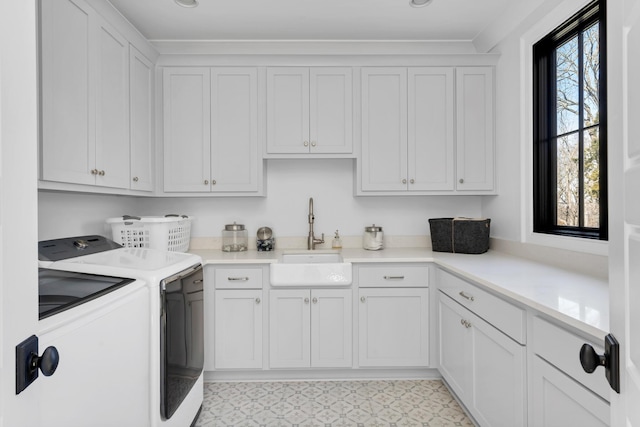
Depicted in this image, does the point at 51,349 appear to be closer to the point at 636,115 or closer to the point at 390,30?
the point at 636,115

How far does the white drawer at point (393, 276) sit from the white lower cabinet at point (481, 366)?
0.58 feet

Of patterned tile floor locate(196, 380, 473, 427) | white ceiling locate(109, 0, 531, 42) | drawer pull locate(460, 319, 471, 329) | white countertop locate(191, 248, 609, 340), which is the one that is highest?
white ceiling locate(109, 0, 531, 42)

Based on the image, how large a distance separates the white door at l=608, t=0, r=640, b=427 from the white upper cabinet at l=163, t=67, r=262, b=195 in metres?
2.23

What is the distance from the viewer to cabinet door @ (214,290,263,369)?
2.35 m

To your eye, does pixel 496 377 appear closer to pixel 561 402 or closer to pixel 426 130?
pixel 561 402

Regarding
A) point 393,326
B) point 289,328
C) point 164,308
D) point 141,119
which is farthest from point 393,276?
point 141,119

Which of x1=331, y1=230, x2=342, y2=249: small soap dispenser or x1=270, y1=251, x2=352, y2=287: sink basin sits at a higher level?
x1=331, y1=230, x2=342, y2=249: small soap dispenser

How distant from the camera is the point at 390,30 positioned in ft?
8.34

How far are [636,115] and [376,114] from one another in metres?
2.16

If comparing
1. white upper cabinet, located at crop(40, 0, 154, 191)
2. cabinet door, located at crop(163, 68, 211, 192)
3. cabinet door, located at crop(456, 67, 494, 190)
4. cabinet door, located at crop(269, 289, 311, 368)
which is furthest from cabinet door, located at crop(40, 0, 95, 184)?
cabinet door, located at crop(456, 67, 494, 190)

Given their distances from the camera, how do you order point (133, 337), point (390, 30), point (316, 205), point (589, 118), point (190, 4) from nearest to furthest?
1. point (133, 337)
2. point (589, 118)
3. point (190, 4)
4. point (390, 30)
5. point (316, 205)

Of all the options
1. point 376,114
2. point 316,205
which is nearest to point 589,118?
point 376,114

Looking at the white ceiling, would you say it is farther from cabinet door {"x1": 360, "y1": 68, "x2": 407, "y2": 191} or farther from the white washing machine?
the white washing machine

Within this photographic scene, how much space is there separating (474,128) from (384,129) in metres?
0.67
